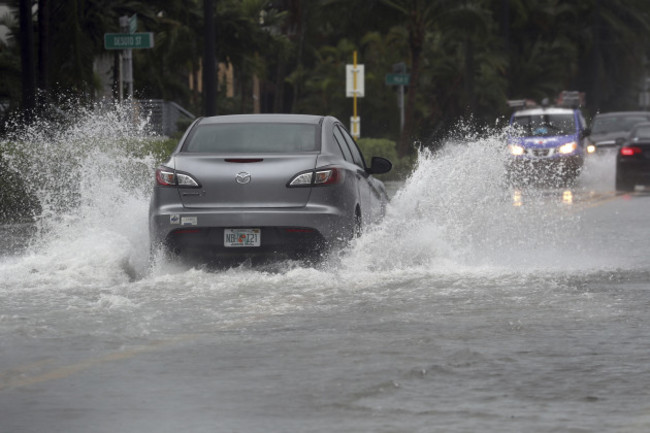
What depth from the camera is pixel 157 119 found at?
4125 cm

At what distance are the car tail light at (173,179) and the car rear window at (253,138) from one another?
456mm

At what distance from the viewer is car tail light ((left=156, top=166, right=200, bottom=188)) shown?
1255 cm

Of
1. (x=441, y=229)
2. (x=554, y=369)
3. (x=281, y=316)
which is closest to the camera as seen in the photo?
(x=554, y=369)

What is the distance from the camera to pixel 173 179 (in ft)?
41.4

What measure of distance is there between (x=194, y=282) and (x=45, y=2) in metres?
16.8

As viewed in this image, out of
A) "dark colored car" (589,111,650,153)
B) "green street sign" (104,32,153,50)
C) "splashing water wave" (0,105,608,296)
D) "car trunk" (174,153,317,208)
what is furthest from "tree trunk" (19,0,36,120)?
"dark colored car" (589,111,650,153)

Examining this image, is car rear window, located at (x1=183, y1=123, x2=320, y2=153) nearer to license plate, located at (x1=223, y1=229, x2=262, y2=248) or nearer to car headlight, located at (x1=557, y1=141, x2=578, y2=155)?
license plate, located at (x1=223, y1=229, x2=262, y2=248)

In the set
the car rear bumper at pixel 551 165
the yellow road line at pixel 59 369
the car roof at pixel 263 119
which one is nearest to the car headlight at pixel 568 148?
the car rear bumper at pixel 551 165

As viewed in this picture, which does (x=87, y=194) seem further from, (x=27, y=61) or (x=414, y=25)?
(x=414, y=25)

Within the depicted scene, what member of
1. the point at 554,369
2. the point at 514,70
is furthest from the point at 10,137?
the point at 514,70

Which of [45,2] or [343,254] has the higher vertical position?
[45,2]

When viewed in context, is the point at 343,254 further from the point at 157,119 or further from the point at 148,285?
the point at 157,119

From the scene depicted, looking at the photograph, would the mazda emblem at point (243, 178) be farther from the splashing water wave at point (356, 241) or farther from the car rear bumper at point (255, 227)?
the splashing water wave at point (356, 241)

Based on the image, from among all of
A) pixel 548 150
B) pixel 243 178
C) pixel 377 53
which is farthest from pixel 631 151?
pixel 377 53
